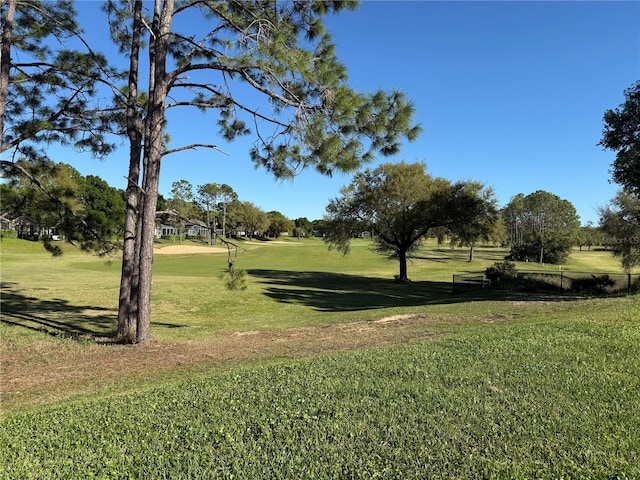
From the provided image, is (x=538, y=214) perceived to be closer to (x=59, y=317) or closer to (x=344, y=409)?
(x=59, y=317)

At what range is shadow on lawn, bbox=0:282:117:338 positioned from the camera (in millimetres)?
11773

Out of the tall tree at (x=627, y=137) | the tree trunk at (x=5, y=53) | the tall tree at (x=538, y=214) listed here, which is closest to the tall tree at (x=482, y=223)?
the tall tree at (x=627, y=137)

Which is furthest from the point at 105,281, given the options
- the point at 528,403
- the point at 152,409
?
the point at 528,403

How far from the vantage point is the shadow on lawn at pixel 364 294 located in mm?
19219

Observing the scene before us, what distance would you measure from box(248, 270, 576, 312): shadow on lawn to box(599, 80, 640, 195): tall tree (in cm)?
516

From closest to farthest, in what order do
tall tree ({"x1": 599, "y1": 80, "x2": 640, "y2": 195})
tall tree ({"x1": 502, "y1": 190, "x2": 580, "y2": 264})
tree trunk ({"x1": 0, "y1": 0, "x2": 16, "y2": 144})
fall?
1. tree trunk ({"x1": 0, "y1": 0, "x2": 16, "y2": 144})
2. tall tree ({"x1": 599, "y1": 80, "x2": 640, "y2": 195})
3. tall tree ({"x1": 502, "y1": 190, "x2": 580, "y2": 264})

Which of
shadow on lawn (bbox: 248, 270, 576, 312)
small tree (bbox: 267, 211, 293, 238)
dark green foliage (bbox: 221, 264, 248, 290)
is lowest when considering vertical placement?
shadow on lawn (bbox: 248, 270, 576, 312)

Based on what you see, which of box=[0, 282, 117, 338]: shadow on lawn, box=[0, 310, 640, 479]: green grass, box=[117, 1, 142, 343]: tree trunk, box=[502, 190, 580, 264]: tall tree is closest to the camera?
box=[0, 310, 640, 479]: green grass

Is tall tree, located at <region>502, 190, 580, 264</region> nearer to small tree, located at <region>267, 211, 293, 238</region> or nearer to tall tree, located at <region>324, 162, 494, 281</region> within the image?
tall tree, located at <region>324, 162, 494, 281</region>

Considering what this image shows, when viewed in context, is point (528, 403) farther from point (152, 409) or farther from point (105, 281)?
point (105, 281)

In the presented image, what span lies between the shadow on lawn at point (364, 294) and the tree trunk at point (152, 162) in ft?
31.1

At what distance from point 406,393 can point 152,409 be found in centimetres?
245

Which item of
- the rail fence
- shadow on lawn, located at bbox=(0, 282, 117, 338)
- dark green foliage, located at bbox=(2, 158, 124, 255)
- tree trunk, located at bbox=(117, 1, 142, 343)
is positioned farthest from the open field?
the rail fence

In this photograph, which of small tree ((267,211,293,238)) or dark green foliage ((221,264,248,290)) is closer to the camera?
dark green foliage ((221,264,248,290))
